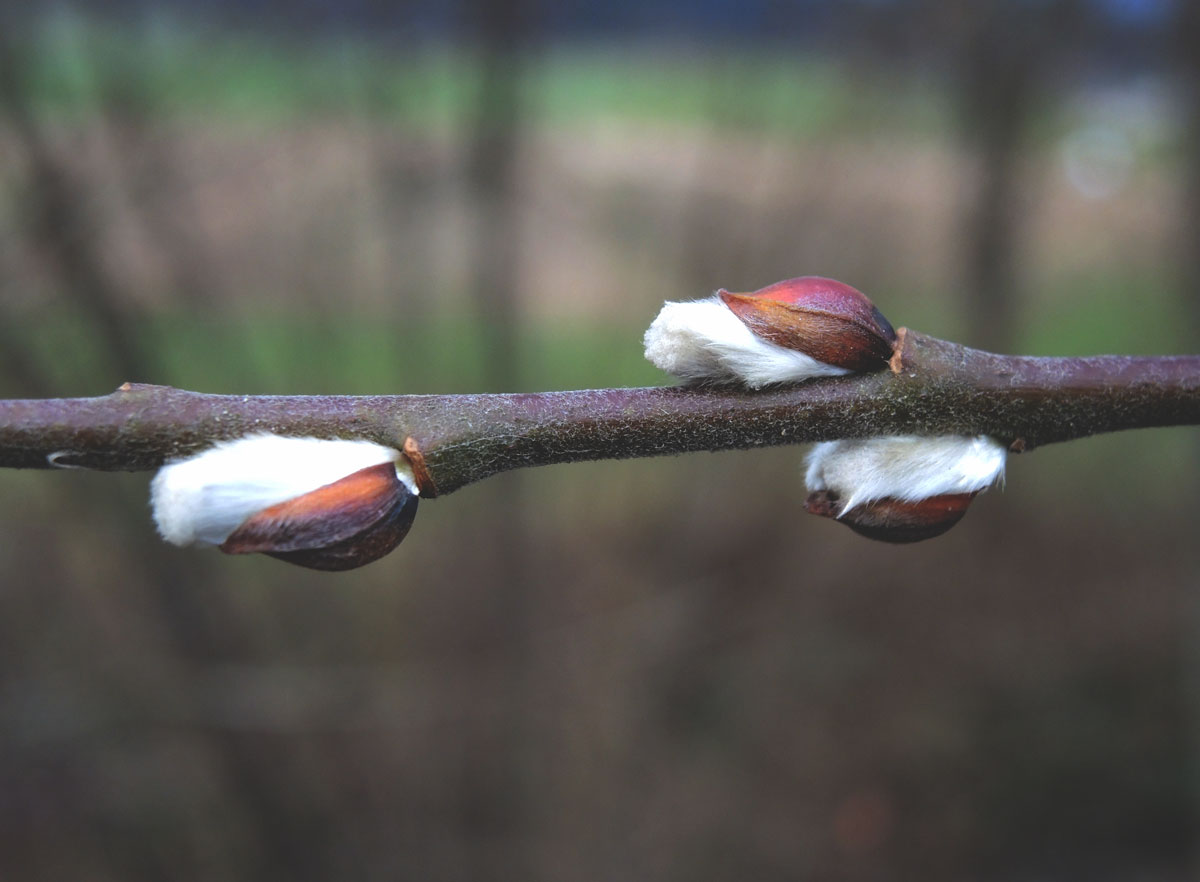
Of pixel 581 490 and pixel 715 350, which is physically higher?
pixel 715 350

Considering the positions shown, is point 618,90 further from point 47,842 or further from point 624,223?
point 47,842

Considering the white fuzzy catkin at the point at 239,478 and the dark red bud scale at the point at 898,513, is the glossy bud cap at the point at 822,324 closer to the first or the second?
the dark red bud scale at the point at 898,513

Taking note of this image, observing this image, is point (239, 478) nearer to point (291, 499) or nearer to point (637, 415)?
point (291, 499)

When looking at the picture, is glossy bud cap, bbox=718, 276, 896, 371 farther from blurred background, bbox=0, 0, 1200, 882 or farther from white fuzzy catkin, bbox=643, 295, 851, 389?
blurred background, bbox=0, 0, 1200, 882

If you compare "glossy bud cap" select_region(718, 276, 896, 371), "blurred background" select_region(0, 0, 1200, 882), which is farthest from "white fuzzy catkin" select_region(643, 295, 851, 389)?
"blurred background" select_region(0, 0, 1200, 882)

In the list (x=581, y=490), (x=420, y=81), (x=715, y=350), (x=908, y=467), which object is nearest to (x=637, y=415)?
(x=715, y=350)

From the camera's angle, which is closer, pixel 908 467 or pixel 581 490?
pixel 908 467

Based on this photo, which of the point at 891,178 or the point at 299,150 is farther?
the point at 891,178

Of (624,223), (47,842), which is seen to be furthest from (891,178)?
(47,842)
